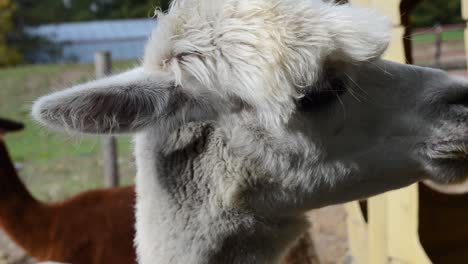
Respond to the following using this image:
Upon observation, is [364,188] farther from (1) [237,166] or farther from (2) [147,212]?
(2) [147,212]

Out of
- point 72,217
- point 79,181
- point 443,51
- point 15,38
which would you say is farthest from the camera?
point 15,38

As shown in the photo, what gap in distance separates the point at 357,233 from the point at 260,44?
2.55 metres

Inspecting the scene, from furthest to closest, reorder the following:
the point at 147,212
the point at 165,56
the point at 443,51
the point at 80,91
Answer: the point at 443,51
the point at 147,212
the point at 165,56
the point at 80,91

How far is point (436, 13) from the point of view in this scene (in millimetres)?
26156

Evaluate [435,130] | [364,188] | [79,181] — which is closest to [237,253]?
[364,188]

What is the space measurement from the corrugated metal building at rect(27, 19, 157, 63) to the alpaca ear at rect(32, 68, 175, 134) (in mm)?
23300

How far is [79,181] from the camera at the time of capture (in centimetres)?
909

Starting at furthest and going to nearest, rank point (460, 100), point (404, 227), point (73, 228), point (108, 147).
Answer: point (108, 147) < point (73, 228) < point (404, 227) < point (460, 100)

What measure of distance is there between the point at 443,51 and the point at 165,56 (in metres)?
18.3

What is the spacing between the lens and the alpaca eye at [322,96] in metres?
1.75

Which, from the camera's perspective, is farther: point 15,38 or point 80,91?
point 15,38

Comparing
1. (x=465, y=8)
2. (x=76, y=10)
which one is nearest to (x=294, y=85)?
(x=465, y=8)

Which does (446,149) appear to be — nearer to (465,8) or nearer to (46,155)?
(465,8)

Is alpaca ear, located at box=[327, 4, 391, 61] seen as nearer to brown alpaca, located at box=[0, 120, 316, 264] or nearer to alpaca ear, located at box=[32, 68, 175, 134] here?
alpaca ear, located at box=[32, 68, 175, 134]
